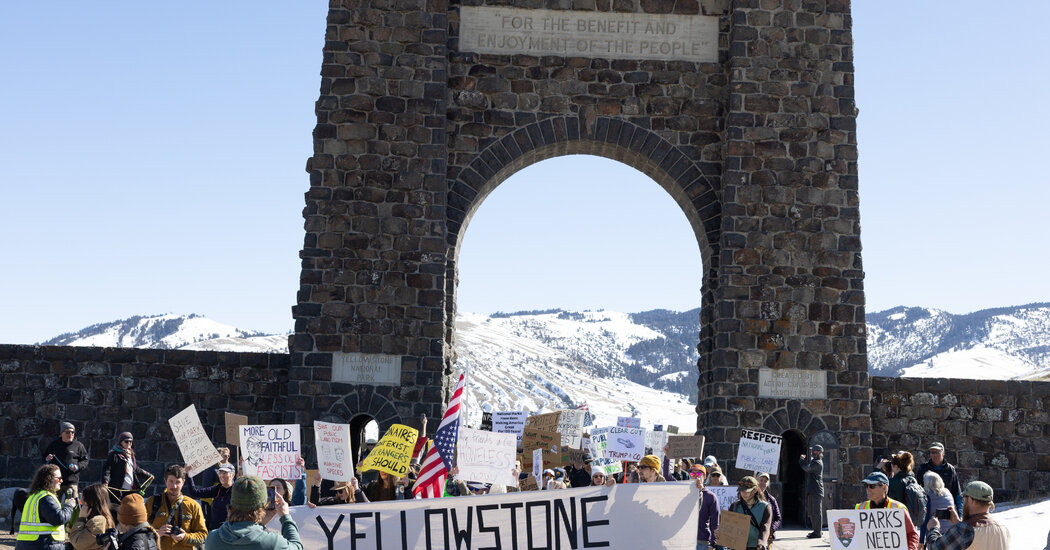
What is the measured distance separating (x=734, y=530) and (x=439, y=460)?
3.10 meters

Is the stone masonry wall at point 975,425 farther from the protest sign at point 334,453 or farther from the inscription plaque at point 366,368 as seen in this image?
the protest sign at point 334,453

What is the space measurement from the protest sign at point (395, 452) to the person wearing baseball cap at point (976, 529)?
5.49m

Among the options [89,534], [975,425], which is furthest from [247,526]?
[975,425]

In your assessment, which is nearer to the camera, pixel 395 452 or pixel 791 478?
pixel 395 452

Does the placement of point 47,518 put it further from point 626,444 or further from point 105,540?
point 626,444

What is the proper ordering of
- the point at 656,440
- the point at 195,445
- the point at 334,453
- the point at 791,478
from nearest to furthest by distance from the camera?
the point at 334,453 → the point at 195,445 → the point at 791,478 → the point at 656,440

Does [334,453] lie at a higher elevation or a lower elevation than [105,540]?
higher

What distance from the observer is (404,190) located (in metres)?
16.8

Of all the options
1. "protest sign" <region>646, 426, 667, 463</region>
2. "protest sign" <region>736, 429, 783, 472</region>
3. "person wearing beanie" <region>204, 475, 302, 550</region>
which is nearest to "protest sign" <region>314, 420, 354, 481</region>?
"person wearing beanie" <region>204, 475, 302, 550</region>

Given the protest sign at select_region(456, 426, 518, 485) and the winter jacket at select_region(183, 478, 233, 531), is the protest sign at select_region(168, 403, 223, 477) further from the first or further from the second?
the protest sign at select_region(456, 426, 518, 485)

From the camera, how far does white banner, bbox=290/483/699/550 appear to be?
27.0ft

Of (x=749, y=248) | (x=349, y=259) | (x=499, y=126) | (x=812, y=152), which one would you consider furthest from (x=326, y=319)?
(x=812, y=152)

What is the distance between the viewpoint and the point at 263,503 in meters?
5.91

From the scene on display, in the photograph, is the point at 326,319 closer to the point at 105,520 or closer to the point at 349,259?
the point at 349,259
